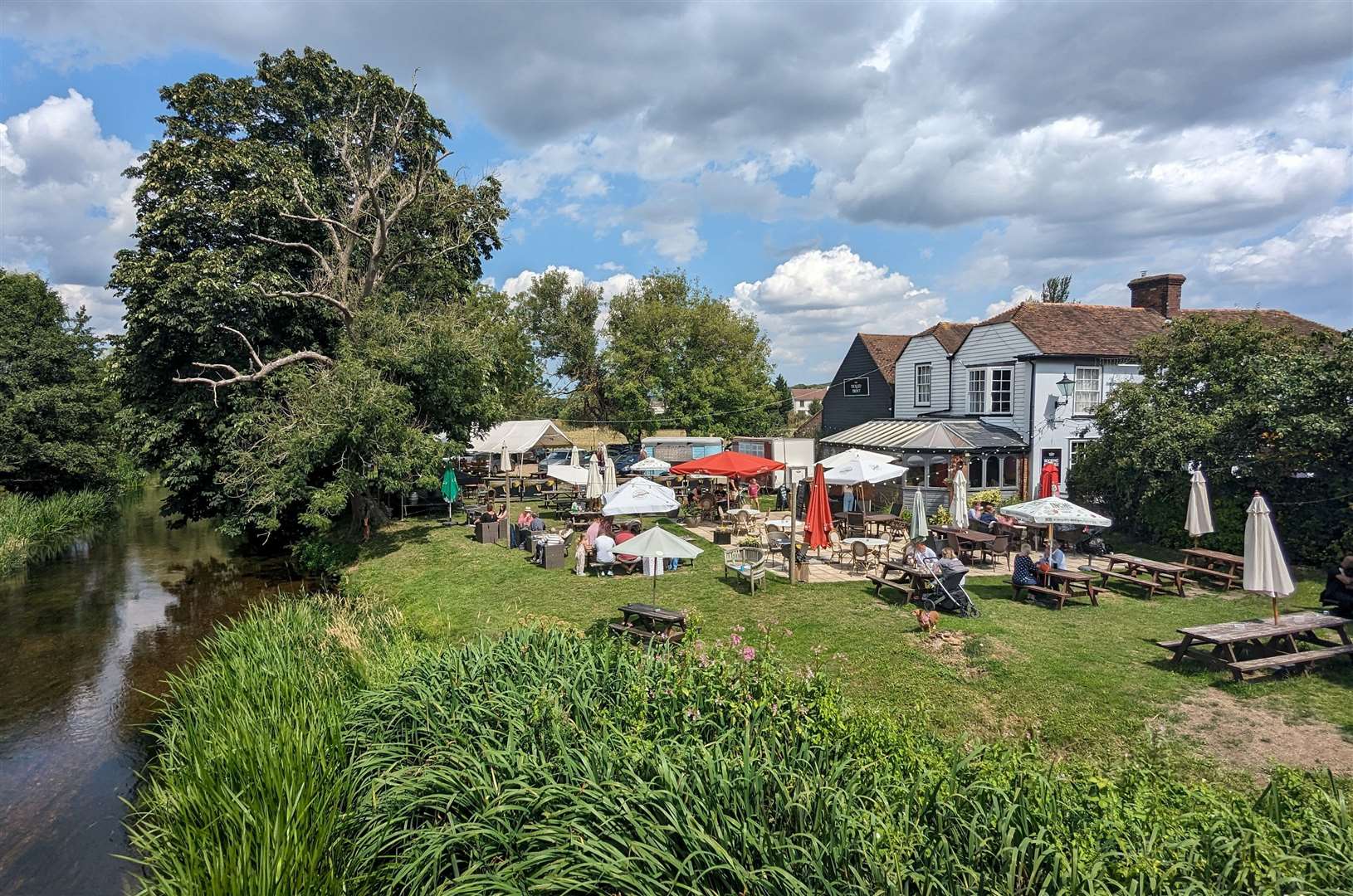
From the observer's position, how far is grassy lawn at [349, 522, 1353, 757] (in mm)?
8312

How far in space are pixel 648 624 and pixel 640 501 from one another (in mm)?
4658

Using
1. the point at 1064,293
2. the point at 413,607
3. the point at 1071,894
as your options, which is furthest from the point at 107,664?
the point at 1064,293

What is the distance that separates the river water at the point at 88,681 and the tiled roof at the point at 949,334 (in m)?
26.1

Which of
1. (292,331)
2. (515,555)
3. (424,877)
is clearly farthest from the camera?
(292,331)

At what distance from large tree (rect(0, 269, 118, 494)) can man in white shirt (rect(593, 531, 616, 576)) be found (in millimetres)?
25541

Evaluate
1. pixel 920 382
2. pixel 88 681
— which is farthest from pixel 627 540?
pixel 920 382

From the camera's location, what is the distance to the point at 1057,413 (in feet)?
79.3

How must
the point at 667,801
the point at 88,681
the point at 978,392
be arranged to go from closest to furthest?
the point at 667,801 → the point at 88,681 → the point at 978,392

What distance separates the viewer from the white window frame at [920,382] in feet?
96.3

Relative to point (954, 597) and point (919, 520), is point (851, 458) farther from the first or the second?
point (954, 597)

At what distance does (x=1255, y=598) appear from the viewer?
13.0 meters

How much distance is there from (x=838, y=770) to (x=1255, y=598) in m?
12.7

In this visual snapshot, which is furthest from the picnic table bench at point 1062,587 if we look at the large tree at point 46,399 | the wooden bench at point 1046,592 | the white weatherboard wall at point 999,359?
the large tree at point 46,399

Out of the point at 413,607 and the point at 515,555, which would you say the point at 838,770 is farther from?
the point at 515,555
